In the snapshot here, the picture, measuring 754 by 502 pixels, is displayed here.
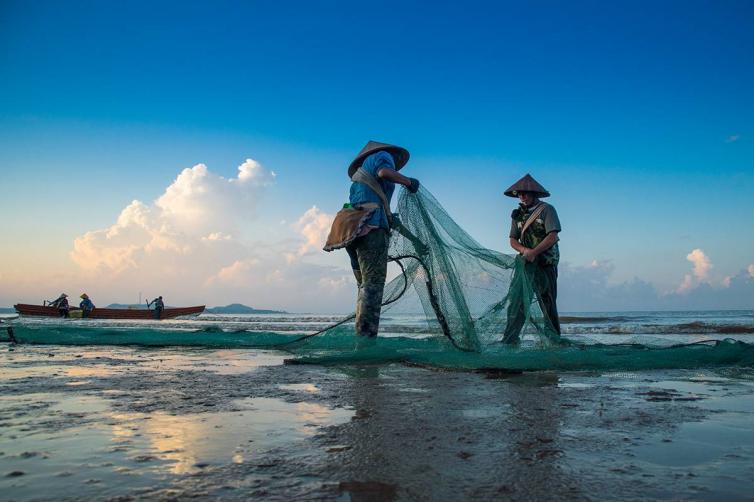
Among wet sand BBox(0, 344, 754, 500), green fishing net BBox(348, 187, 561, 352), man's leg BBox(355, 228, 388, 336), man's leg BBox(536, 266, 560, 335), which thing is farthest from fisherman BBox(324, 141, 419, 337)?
man's leg BBox(536, 266, 560, 335)

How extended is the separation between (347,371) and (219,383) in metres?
1.15

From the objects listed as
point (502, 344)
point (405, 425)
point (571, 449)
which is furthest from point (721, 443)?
point (502, 344)

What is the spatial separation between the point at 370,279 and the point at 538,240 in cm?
215

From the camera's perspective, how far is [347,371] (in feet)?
15.2

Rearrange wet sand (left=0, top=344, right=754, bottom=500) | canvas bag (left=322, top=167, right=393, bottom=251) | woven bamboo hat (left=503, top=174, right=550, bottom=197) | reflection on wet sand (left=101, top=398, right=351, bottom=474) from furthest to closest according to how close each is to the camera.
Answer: woven bamboo hat (left=503, top=174, right=550, bottom=197) < canvas bag (left=322, top=167, right=393, bottom=251) < reflection on wet sand (left=101, top=398, right=351, bottom=474) < wet sand (left=0, top=344, right=754, bottom=500)

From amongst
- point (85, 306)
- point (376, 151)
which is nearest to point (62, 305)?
point (85, 306)

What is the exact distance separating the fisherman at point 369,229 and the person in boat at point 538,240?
1.47m

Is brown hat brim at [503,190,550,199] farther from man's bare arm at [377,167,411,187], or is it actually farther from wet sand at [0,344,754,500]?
wet sand at [0,344,754,500]

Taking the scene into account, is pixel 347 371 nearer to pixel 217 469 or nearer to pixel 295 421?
pixel 295 421

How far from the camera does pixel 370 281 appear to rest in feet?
18.6

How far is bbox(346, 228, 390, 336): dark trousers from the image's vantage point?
5.67 metres

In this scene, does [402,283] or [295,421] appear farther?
[402,283]

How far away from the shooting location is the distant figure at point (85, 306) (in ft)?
103

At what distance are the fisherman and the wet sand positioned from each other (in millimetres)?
1662
